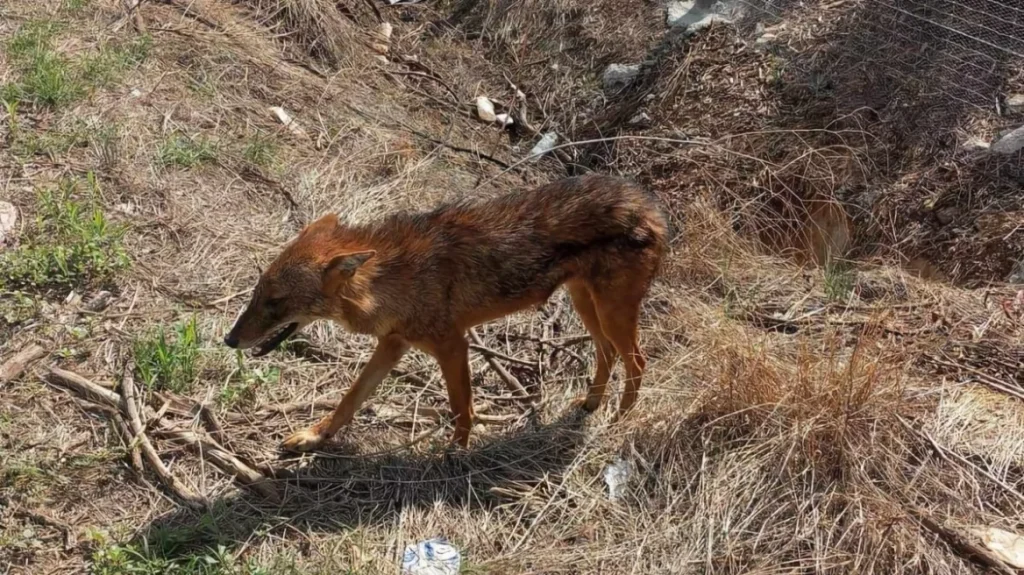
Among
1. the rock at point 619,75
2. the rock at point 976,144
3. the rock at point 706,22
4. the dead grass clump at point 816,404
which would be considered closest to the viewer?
the dead grass clump at point 816,404

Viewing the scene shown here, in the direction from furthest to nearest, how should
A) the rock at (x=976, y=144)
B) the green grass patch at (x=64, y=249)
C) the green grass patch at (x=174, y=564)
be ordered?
the rock at (x=976, y=144) → the green grass patch at (x=64, y=249) → the green grass patch at (x=174, y=564)

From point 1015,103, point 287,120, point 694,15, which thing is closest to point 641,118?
point 694,15

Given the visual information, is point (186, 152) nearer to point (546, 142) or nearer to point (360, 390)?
point (360, 390)

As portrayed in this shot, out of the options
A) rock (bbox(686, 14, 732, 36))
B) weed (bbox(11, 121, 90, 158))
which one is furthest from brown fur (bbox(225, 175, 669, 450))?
rock (bbox(686, 14, 732, 36))

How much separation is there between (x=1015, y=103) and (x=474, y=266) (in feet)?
16.4

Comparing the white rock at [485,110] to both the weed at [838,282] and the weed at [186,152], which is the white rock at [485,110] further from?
the weed at [838,282]

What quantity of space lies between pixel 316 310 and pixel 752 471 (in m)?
2.36

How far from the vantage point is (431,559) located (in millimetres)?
4223

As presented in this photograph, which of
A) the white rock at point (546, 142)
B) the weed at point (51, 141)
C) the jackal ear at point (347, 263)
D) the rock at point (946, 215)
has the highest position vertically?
the weed at point (51, 141)

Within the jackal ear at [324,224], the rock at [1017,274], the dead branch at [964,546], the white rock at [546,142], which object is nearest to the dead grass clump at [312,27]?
the white rock at [546,142]

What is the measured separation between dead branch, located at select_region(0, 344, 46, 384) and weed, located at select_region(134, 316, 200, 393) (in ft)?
1.78

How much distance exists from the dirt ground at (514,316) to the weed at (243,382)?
3 centimetres

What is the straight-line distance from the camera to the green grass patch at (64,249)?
5301 mm

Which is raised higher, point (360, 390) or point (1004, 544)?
point (360, 390)
